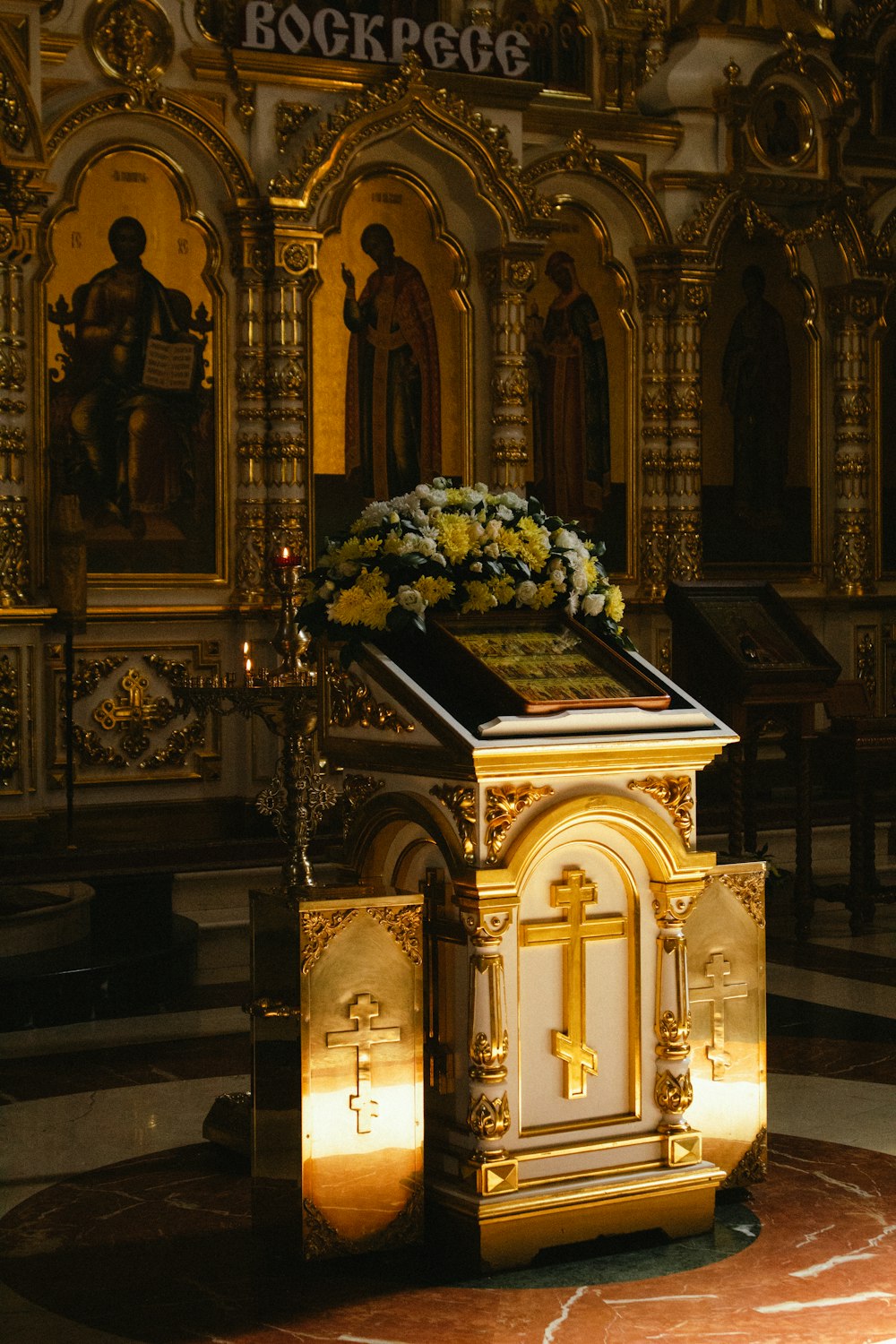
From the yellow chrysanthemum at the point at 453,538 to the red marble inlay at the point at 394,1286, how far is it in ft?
5.24

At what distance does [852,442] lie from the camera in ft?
39.6

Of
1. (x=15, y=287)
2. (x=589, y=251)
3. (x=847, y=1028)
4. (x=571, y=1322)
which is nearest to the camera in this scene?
(x=571, y=1322)

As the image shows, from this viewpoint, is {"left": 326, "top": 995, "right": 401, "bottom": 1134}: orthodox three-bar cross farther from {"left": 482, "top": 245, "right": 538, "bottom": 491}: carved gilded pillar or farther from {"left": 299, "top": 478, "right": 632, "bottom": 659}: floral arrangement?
{"left": 482, "top": 245, "right": 538, "bottom": 491}: carved gilded pillar

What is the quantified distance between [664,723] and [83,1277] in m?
1.74

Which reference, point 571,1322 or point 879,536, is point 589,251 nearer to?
point 879,536

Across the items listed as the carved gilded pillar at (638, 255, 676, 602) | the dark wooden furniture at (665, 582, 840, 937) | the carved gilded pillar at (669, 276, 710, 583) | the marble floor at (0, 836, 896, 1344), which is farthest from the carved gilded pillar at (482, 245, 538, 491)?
the marble floor at (0, 836, 896, 1344)

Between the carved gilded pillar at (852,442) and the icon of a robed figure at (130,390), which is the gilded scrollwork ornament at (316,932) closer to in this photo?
the icon of a robed figure at (130,390)

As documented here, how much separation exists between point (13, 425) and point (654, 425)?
13.1 feet

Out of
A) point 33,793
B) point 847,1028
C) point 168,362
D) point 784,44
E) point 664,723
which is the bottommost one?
point 847,1028

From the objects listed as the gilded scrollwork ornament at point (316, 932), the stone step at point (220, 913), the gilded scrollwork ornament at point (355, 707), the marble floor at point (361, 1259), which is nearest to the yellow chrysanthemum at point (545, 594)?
the gilded scrollwork ornament at point (355, 707)

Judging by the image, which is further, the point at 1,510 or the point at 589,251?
the point at 589,251

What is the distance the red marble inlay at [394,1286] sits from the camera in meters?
3.60

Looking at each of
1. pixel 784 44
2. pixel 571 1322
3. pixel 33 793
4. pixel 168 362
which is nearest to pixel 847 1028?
pixel 571 1322

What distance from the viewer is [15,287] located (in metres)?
9.30
